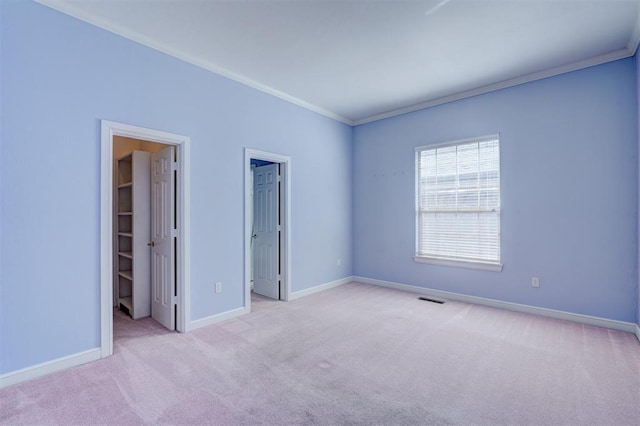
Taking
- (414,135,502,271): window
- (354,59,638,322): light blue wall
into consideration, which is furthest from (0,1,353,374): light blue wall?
(354,59,638,322): light blue wall

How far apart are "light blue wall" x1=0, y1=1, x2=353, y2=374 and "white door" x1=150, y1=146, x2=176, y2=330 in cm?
26

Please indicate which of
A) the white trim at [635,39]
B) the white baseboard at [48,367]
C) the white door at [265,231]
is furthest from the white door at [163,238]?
the white trim at [635,39]

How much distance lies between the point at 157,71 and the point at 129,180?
201 cm

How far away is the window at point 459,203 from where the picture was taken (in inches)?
170

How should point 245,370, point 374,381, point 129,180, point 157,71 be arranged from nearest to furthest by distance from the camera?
point 374,381 < point 245,370 < point 157,71 < point 129,180

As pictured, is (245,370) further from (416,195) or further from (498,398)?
(416,195)

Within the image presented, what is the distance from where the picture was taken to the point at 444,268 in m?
4.73

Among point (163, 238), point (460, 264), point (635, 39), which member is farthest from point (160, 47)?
point (635, 39)

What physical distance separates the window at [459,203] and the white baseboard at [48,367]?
428 centimetres

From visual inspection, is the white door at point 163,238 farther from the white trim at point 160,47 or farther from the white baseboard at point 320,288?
the white baseboard at point 320,288

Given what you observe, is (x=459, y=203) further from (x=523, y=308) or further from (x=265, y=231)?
(x=265, y=231)

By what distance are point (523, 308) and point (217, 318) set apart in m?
3.84

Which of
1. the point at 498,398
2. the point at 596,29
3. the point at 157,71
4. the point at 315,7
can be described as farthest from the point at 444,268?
the point at 157,71

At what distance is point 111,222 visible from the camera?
9.27ft
